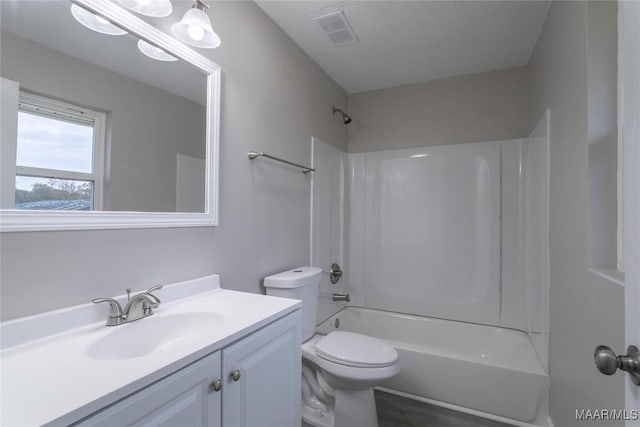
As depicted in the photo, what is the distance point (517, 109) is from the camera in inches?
91.5

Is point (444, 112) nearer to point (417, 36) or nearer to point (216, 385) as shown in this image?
point (417, 36)

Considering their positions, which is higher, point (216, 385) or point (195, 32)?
point (195, 32)

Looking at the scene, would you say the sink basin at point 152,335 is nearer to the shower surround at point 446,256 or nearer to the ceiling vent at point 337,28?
the shower surround at point 446,256

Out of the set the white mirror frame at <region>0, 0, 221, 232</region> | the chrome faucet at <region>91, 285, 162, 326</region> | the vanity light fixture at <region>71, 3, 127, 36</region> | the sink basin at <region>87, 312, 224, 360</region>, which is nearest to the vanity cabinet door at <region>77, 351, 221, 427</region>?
the sink basin at <region>87, 312, 224, 360</region>

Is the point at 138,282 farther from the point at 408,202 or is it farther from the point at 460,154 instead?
the point at 460,154

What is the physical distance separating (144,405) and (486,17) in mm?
2386

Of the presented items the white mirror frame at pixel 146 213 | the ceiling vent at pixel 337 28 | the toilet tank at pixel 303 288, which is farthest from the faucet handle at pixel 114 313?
the ceiling vent at pixel 337 28

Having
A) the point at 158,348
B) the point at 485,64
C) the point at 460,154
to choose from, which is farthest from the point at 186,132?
the point at 485,64

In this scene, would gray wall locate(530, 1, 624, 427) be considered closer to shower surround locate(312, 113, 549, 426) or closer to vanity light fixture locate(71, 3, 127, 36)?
shower surround locate(312, 113, 549, 426)

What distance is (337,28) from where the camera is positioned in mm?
1869

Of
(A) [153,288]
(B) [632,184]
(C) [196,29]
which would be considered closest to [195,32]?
(C) [196,29]

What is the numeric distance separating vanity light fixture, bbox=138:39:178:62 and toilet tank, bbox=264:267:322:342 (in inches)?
45.0

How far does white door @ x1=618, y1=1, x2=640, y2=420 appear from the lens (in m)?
0.54

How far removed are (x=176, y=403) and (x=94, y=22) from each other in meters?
1.18
